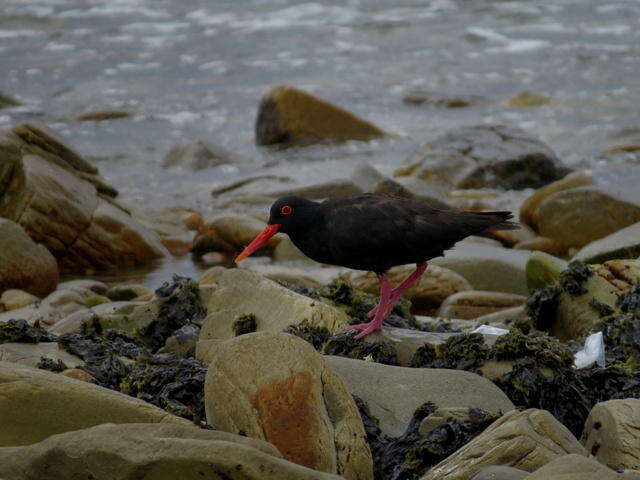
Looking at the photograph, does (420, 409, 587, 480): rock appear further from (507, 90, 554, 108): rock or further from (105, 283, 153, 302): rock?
(507, 90, 554, 108): rock

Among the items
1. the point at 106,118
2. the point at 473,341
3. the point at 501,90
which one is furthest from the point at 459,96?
the point at 473,341

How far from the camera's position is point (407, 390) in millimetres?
4254

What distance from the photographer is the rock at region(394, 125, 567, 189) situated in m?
12.4

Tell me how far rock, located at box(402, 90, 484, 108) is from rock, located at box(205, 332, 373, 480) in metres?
13.3

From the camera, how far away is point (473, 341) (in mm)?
4816

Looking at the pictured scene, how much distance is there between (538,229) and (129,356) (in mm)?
6128

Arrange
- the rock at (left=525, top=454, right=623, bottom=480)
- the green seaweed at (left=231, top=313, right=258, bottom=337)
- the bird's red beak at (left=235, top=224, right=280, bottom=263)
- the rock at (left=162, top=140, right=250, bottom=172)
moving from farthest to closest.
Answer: the rock at (left=162, top=140, right=250, bottom=172) → the bird's red beak at (left=235, top=224, right=280, bottom=263) → the green seaweed at (left=231, top=313, right=258, bottom=337) → the rock at (left=525, top=454, right=623, bottom=480)

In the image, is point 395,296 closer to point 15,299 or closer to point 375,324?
point 375,324

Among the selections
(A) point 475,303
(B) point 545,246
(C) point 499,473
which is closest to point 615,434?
(C) point 499,473

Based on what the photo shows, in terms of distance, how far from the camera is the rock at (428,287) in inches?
311

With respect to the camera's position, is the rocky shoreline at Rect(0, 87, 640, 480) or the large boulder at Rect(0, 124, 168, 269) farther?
the large boulder at Rect(0, 124, 168, 269)

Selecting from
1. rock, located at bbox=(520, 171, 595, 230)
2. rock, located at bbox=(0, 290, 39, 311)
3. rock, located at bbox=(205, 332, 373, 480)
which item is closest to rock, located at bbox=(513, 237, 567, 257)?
rock, located at bbox=(520, 171, 595, 230)

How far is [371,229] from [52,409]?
7.69 feet

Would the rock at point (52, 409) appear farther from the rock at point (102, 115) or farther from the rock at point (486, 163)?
the rock at point (102, 115)
